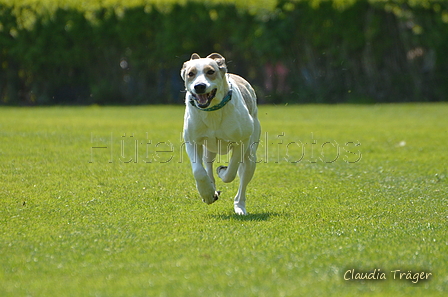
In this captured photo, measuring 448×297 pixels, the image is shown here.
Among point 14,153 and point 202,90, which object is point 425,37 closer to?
point 14,153

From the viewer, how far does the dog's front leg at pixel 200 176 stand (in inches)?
285

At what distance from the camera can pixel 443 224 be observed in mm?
6867

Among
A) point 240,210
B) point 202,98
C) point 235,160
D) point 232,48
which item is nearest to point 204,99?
point 202,98

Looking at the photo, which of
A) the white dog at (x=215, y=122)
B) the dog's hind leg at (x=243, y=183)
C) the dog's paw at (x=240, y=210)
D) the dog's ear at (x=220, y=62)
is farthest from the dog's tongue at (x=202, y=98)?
the dog's paw at (x=240, y=210)

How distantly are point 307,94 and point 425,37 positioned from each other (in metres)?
4.35

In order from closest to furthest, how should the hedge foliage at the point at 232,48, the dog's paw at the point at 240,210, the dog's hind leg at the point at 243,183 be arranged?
the dog's paw at the point at 240,210
the dog's hind leg at the point at 243,183
the hedge foliage at the point at 232,48

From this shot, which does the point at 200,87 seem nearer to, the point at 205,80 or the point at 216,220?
the point at 205,80

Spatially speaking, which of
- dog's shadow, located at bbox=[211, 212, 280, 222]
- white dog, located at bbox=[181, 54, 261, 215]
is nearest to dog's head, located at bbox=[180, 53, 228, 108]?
white dog, located at bbox=[181, 54, 261, 215]

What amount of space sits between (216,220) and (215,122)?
97cm

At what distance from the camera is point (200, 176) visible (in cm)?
723

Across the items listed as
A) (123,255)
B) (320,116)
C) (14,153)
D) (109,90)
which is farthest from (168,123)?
(123,255)

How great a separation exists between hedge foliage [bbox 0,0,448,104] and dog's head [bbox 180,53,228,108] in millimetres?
17318

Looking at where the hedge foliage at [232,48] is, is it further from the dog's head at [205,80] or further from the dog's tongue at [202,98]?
the dog's tongue at [202,98]

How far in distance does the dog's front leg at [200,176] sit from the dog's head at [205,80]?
641 millimetres
